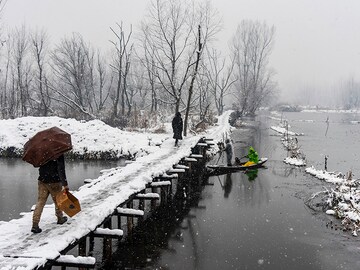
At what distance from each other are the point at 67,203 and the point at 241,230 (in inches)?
219

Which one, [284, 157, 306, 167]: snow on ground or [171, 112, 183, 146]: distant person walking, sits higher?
[171, 112, 183, 146]: distant person walking

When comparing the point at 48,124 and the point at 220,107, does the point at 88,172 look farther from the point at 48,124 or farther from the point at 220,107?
the point at 220,107

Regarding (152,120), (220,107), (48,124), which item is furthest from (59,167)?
(220,107)

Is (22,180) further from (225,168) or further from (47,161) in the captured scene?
(47,161)

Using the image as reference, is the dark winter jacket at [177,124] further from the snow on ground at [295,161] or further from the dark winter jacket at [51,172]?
the dark winter jacket at [51,172]

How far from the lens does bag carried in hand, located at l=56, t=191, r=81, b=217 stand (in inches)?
276

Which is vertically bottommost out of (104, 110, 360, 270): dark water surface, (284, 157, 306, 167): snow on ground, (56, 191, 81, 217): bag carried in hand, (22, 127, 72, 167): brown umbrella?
(104, 110, 360, 270): dark water surface

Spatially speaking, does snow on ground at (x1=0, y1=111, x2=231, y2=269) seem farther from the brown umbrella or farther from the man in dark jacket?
the brown umbrella

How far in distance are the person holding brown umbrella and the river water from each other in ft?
7.52

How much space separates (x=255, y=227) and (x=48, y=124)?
17.7 meters

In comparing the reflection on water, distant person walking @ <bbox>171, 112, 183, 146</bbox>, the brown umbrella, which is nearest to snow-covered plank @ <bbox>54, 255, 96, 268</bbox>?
the brown umbrella

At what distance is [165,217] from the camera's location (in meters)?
11.8

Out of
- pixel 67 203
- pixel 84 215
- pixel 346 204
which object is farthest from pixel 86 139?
pixel 67 203

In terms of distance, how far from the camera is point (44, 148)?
22.1 feet
